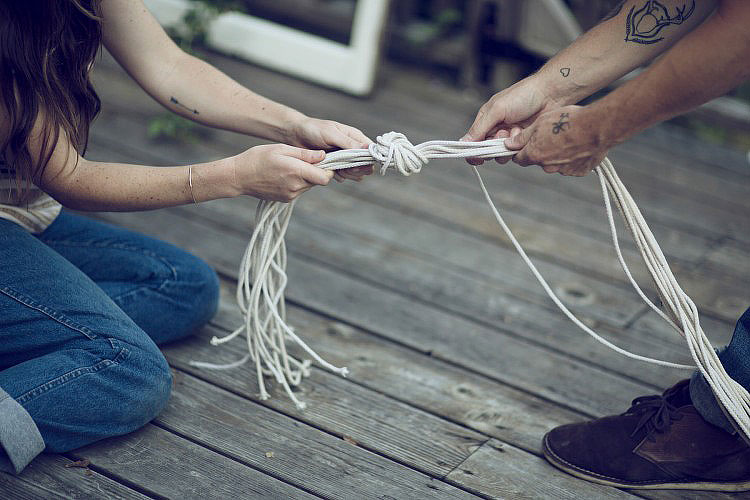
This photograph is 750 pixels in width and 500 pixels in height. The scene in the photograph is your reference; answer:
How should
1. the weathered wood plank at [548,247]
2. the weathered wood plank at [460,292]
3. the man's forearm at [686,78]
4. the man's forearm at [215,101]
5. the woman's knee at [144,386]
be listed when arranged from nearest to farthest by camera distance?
the man's forearm at [686,78] < the woman's knee at [144,386] < the man's forearm at [215,101] < the weathered wood plank at [460,292] < the weathered wood plank at [548,247]

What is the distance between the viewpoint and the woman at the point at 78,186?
3.65ft

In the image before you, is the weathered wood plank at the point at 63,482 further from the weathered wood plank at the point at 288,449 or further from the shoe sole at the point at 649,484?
the shoe sole at the point at 649,484

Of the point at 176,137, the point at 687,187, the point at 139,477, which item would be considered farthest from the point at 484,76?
the point at 139,477

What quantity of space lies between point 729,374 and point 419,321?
66 cm

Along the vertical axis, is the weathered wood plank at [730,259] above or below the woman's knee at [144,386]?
above

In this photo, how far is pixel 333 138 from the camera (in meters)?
1.28

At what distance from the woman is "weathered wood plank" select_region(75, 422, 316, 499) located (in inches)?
1.2

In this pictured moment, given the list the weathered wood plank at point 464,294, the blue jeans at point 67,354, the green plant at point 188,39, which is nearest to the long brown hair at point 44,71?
the blue jeans at point 67,354

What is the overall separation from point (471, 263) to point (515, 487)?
2.66 feet

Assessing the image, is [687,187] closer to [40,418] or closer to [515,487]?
[515,487]

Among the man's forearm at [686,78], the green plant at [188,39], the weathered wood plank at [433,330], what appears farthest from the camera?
the green plant at [188,39]

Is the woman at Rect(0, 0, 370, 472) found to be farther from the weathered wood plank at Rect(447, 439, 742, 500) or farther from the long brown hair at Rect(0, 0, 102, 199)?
the weathered wood plank at Rect(447, 439, 742, 500)

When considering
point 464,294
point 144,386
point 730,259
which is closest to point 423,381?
point 464,294

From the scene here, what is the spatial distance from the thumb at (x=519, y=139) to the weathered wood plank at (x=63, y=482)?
71cm
